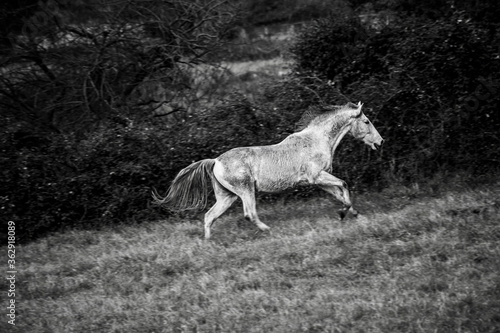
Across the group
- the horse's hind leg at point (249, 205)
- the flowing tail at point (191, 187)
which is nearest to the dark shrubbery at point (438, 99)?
the horse's hind leg at point (249, 205)

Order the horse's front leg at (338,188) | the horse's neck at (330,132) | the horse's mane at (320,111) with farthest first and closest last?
the horse's mane at (320,111) < the horse's neck at (330,132) < the horse's front leg at (338,188)

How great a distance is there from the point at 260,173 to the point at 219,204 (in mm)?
832

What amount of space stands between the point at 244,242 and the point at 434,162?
5.06 meters

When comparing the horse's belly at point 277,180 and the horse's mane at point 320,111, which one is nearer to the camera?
the horse's belly at point 277,180

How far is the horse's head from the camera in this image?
36.3ft

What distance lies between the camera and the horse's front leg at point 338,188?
402 inches

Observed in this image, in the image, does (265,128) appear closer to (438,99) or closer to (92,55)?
(438,99)

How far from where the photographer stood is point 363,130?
36.5 feet

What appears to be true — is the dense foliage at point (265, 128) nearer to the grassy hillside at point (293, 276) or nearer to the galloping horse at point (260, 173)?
the grassy hillside at point (293, 276)

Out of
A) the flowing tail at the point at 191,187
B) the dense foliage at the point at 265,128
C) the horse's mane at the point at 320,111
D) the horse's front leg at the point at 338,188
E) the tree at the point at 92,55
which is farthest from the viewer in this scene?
the tree at the point at 92,55

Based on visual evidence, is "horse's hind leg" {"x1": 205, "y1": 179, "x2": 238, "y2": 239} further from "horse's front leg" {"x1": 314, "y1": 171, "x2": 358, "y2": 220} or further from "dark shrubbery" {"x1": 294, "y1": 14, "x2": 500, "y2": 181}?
"dark shrubbery" {"x1": 294, "y1": 14, "x2": 500, "y2": 181}

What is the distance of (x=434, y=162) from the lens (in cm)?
1298

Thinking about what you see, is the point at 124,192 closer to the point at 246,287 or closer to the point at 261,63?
the point at 246,287

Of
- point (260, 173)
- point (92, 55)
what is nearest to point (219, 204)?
point (260, 173)
